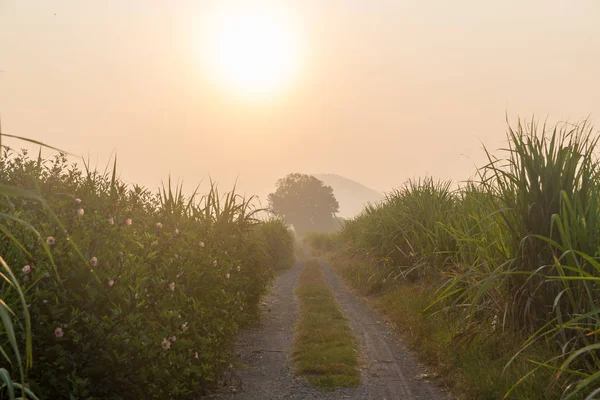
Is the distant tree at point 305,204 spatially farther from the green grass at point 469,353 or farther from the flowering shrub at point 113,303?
the flowering shrub at point 113,303

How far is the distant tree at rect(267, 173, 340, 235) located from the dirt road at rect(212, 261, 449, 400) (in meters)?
68.1

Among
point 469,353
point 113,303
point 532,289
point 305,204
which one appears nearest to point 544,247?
point 532,289

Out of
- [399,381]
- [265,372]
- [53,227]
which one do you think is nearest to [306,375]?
[265,372]

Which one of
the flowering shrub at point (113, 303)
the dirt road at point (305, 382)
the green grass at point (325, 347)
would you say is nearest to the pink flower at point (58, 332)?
the flowering shrub at point (113, 303)

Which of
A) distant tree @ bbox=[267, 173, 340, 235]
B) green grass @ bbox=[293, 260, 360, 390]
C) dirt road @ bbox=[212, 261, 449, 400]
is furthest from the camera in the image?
distant tree @ bbox=[267, 173, 340, 235]

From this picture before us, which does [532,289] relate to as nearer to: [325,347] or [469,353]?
[469,353]

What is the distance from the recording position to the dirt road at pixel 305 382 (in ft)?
18.5

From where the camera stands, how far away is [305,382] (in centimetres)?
604

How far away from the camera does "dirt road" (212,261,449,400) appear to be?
5.64 meters

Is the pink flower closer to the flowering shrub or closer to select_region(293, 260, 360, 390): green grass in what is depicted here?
the flowering shrub

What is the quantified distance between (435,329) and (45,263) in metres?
5.63

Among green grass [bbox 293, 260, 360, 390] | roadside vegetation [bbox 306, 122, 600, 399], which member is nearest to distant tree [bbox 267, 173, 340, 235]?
green grass [bbox 293, 260, 360, 390]

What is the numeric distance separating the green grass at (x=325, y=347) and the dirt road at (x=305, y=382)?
15cm

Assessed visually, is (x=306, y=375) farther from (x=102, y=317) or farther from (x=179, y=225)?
(x=102, y=317)
